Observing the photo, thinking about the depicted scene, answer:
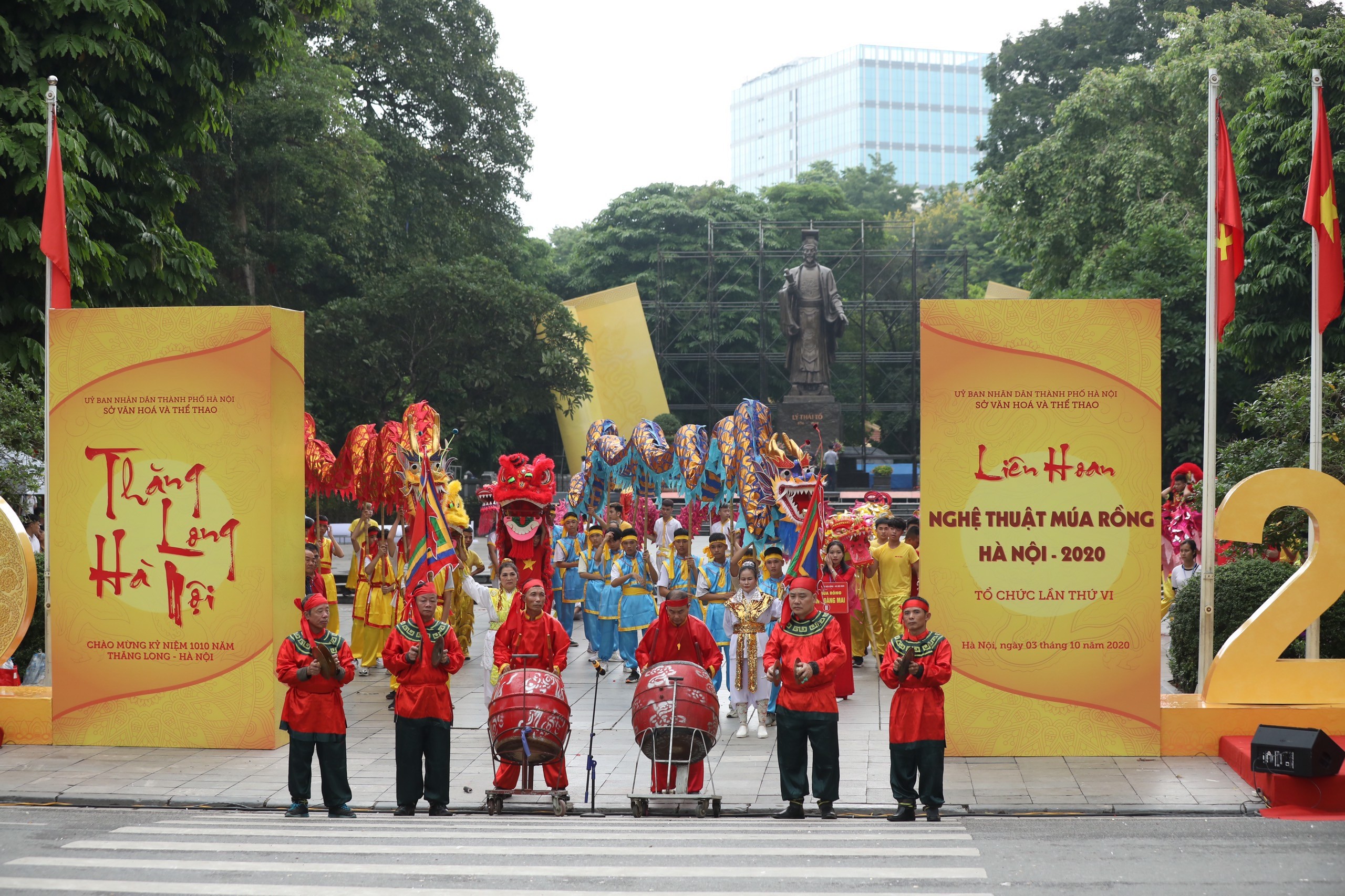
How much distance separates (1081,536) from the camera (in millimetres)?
9711

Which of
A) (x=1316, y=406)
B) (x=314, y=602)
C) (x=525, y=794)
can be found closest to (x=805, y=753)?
(x=525, y=794)

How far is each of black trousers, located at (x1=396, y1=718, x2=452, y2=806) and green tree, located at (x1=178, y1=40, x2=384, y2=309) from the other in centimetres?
1887

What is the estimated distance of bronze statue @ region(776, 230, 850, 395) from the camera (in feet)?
104

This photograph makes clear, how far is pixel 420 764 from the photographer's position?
335 inches

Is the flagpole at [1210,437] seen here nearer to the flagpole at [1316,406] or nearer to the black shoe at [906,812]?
the flagpole at [1316,406]

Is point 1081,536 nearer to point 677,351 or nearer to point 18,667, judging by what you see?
point 18,667

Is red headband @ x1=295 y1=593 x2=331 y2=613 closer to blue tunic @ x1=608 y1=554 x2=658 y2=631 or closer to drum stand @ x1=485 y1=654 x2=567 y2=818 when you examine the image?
drum stand @ x1=485 y1=654 x2=567 y2=818

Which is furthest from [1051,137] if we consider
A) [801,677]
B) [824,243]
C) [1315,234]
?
[801,677]

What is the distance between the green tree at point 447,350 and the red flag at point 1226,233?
2116 centimetres

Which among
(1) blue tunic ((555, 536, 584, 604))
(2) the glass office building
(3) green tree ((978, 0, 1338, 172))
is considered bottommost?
(1) blue tunic ((555, 536, 584, 604))

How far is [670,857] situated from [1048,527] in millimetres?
4505

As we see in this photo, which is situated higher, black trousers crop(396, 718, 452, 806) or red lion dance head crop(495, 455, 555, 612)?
red lion dance head crop(495, 455, 555, 612)

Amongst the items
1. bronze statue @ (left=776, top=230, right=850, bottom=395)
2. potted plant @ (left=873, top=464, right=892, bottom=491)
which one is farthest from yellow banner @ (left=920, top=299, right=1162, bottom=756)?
potted plant @ (left=873, top=464, right=892, bottom=491)

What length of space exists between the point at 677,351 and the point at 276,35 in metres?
25.2
